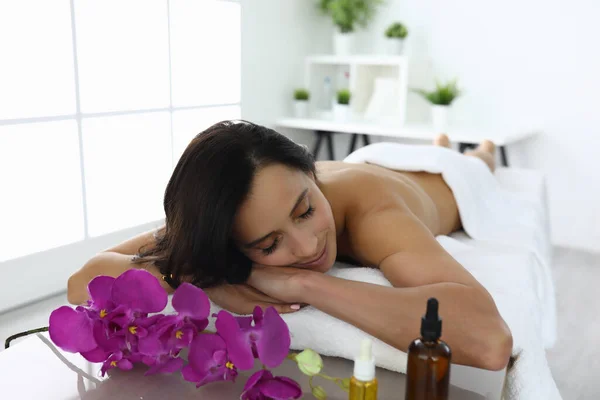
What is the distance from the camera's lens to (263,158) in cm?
104

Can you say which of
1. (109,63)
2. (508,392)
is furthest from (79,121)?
(508,392)

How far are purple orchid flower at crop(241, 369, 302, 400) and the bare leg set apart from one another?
213 centimetres

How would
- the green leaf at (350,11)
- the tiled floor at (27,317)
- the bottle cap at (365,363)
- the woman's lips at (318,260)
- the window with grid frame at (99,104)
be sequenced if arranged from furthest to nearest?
1. the green leaf at (350,11)
2. the window with grid frame at (99,104)
3. the tiled floor at (27,317)
4. the woman's lips at (318,260)
5. the bottle cap at (365,363)

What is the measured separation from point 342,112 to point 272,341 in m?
3.36

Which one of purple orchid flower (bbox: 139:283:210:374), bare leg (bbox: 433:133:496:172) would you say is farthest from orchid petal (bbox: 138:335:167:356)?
bare leg (bbox: 433:133:496:172)

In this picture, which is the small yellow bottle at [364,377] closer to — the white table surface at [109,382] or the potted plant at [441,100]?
the white table surface at [109,382]

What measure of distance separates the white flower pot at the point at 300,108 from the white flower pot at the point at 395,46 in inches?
27.7

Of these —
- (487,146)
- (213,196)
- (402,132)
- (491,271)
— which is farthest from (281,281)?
(402,132)

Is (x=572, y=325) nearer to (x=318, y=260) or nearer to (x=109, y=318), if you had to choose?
(x=318, y=260)

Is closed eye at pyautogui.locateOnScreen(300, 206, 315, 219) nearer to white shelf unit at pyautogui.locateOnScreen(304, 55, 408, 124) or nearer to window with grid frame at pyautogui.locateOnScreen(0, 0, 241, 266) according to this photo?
window with grid frame at pyautogui.locateOnScreen(0, 0, 241, 266)

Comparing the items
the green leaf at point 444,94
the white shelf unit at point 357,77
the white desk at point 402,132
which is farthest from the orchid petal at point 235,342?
the white shelf unit at point 357,77

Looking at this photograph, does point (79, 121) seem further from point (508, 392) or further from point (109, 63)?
point (508, 392)

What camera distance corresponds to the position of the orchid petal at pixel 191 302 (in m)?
0.84

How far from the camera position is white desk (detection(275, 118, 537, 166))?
11.2 feet
